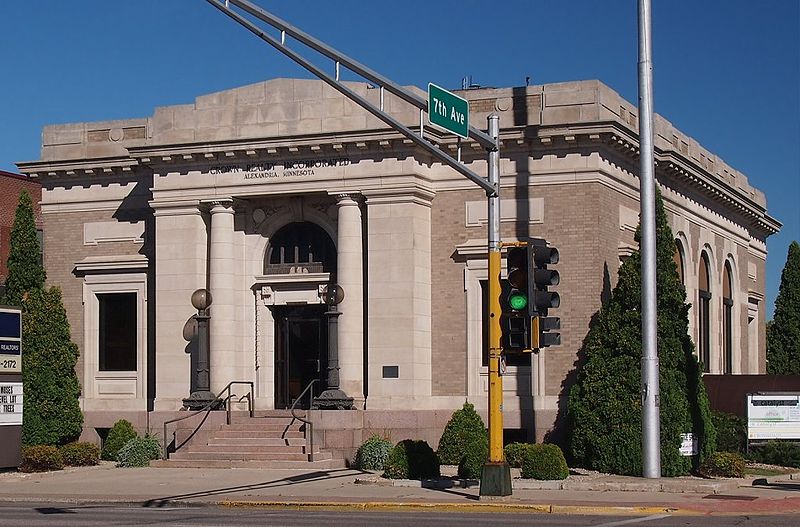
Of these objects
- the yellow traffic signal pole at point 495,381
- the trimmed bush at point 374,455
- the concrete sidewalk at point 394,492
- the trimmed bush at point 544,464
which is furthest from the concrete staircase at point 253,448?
the yellow traffic signal pole at point 495,381

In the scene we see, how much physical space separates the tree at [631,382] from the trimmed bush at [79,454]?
12038 mm

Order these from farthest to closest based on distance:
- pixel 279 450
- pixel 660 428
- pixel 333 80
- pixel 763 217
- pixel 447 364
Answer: pixel 763 217 < pixel 447 364 < pixel 279 450 < pixel 660 428 < pixel 333 80

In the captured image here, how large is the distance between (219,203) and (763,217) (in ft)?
75.5

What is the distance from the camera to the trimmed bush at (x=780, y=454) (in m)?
30.0

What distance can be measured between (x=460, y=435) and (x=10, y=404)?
10.1 metres

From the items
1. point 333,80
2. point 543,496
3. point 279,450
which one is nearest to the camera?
point 333,80

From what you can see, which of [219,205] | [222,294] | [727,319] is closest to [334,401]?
[222,294]

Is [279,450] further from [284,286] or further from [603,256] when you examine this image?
[603,256]

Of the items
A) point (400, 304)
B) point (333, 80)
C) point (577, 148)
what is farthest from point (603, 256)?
point (333, 80)

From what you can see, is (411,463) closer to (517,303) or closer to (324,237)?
(517,303)

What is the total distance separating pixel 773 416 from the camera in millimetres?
29922

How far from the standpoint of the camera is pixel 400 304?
32.6 m

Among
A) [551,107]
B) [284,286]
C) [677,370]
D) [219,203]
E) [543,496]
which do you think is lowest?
[543,496]

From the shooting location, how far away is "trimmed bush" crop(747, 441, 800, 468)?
98.6ft
